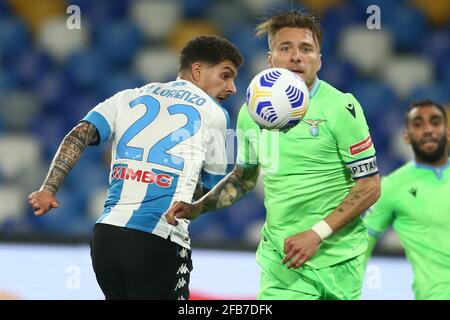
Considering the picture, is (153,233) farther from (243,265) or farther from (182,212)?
(243,265)

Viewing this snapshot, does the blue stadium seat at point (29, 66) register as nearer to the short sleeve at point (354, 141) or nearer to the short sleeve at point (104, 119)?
the short sleeve at point (104, 119)

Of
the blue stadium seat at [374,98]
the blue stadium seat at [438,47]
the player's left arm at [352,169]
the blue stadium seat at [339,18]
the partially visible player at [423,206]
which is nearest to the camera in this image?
the player's left arm at [352,169]

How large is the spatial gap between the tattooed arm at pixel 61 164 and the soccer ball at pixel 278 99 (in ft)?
2.35

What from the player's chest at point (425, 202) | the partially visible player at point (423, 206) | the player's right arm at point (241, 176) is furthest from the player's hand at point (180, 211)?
the player's chest at point (425, 202)

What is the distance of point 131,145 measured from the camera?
393 cm

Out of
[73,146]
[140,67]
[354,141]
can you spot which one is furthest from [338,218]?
[140,67]

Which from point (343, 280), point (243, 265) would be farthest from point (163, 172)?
point (243, 265)

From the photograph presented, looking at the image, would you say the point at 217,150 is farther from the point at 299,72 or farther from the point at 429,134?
the point at 429,134

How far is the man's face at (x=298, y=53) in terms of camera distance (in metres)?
4.06

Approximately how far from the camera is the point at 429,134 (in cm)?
543

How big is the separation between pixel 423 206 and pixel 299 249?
1778 millimetres

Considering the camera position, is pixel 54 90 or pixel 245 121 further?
pixel 54 90

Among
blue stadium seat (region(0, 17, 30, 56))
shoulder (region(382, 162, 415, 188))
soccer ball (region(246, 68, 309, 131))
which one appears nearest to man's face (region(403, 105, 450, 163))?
shoulder (region(382, 162, 415, 188))

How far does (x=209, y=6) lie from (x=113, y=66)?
42.5 inches
